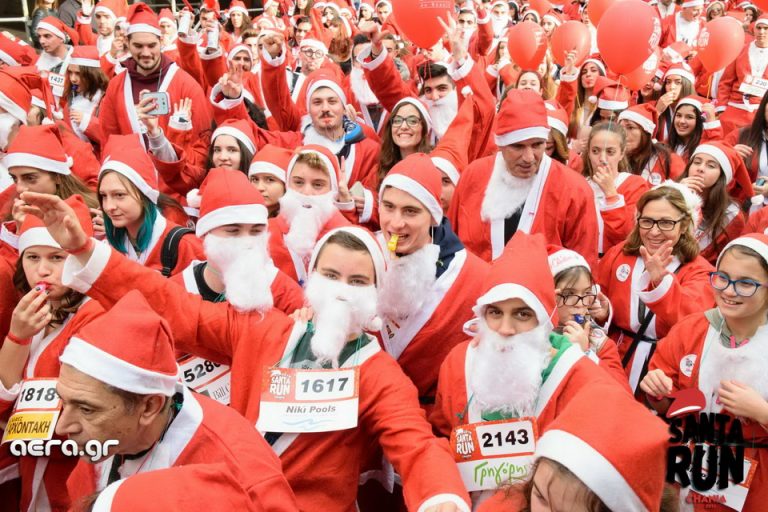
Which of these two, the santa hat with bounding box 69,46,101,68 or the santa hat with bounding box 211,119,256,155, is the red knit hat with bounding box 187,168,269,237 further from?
the santa hat with bounding box 69,46,101,68

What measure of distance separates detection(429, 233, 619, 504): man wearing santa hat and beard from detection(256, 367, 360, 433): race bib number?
0.41 m

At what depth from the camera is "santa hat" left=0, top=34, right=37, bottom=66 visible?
766 centimetres

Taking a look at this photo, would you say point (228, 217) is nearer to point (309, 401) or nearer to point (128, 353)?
point (309, 401)

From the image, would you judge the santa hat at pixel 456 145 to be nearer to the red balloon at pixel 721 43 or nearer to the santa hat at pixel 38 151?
the santa hat at pixel 38 151

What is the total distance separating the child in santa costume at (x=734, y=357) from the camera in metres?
2.85

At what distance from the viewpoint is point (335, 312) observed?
2.74 metres

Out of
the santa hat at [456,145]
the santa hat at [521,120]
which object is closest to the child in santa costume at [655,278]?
the santa hat at [521,120]

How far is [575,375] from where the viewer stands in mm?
2592

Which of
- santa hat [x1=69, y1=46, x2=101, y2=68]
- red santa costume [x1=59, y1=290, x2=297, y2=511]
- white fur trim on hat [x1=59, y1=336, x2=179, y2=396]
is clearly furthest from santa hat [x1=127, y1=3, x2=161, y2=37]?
white fur trim on hat [x1=59, y1=336, x2=179, y2=396]

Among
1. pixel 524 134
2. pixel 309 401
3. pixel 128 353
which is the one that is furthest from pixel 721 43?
pixel 128 353

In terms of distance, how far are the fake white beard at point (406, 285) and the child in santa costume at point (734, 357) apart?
1052 mm

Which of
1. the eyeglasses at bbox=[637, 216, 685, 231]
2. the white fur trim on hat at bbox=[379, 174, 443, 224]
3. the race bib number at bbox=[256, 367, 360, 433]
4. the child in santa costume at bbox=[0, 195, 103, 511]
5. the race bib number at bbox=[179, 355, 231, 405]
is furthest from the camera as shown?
the eyeglasses at bbox=[637, 216, 685, 231]

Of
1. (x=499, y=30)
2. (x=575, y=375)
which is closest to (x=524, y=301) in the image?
(x=575, y=375)

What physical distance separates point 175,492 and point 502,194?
3.20m
